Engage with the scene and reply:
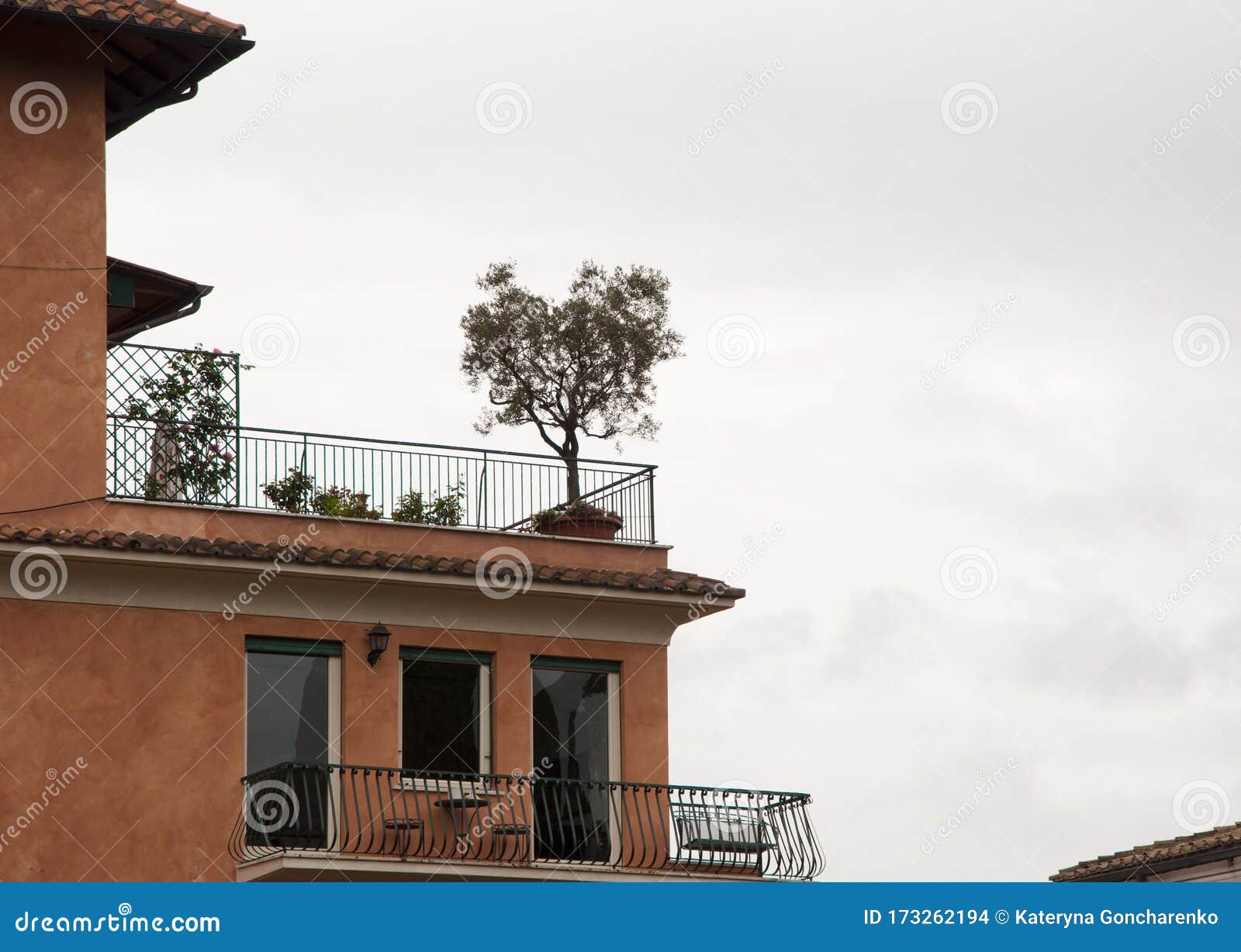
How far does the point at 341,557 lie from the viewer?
→ 21.5 m

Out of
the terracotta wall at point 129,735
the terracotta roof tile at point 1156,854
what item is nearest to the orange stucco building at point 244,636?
the terracotta wall at point 129,735

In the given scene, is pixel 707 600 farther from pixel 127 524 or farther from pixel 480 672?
pixel 127 524

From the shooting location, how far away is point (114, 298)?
24.2m

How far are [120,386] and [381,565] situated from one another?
148 inches

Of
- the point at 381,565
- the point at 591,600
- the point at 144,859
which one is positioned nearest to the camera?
the point at 144,859

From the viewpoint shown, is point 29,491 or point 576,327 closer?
point 29,491

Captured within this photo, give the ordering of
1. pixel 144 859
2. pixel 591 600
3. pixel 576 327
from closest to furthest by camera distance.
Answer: pixel 144 859 → pixel 591 600 → pixel 576 327

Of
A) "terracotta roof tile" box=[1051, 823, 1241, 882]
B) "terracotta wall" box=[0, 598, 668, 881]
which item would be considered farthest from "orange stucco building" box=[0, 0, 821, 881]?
"terracotta roof tile" box=[1051, 823, 1241, 882]

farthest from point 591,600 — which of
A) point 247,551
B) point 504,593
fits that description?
point 247,551

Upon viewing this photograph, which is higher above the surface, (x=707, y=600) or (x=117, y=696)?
(x=707, y=600)

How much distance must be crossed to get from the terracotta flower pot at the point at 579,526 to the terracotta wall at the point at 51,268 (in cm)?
540

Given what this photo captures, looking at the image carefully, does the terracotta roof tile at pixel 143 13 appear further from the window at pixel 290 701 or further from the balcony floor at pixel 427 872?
the balcony floor at pixel 427 872

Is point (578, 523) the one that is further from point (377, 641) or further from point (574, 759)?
point (377, 641)

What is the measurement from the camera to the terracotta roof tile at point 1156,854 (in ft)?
99.8
